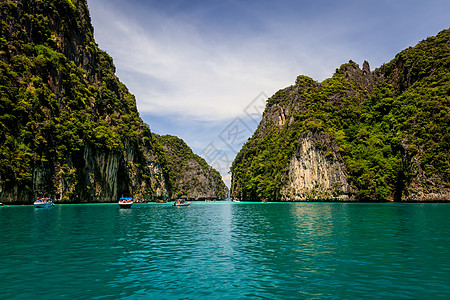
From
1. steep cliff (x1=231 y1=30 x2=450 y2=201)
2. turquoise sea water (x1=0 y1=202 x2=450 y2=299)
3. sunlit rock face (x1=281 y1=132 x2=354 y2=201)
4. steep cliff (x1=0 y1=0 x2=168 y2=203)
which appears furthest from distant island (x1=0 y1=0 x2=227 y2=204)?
A: steep cliff (x1=231 y1=30 x2=450 y2=201)

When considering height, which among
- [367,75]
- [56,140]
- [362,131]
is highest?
[367,75]

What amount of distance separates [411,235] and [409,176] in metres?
81.0

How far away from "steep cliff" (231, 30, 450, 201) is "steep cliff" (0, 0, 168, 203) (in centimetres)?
6789

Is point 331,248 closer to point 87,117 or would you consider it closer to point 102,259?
point 102,259

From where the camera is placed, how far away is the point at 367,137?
381 ft

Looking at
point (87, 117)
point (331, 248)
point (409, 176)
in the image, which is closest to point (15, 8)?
point (87, 117)

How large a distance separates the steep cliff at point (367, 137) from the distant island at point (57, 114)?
67.6 metres

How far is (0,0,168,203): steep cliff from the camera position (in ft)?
205

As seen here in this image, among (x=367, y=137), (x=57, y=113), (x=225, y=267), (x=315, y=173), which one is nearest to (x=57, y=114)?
(x=57, y=113)

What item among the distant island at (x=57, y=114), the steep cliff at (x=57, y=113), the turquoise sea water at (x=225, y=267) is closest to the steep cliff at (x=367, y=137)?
the distant island at (x=57, y=114)

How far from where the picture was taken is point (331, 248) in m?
18.0

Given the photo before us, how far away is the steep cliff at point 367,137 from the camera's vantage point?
8919 cm

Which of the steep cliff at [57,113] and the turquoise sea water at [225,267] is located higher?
the steep cliff at [57,113]

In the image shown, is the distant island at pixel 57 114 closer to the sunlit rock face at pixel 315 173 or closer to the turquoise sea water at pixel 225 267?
the turquoise sea water at pixel 225 267
